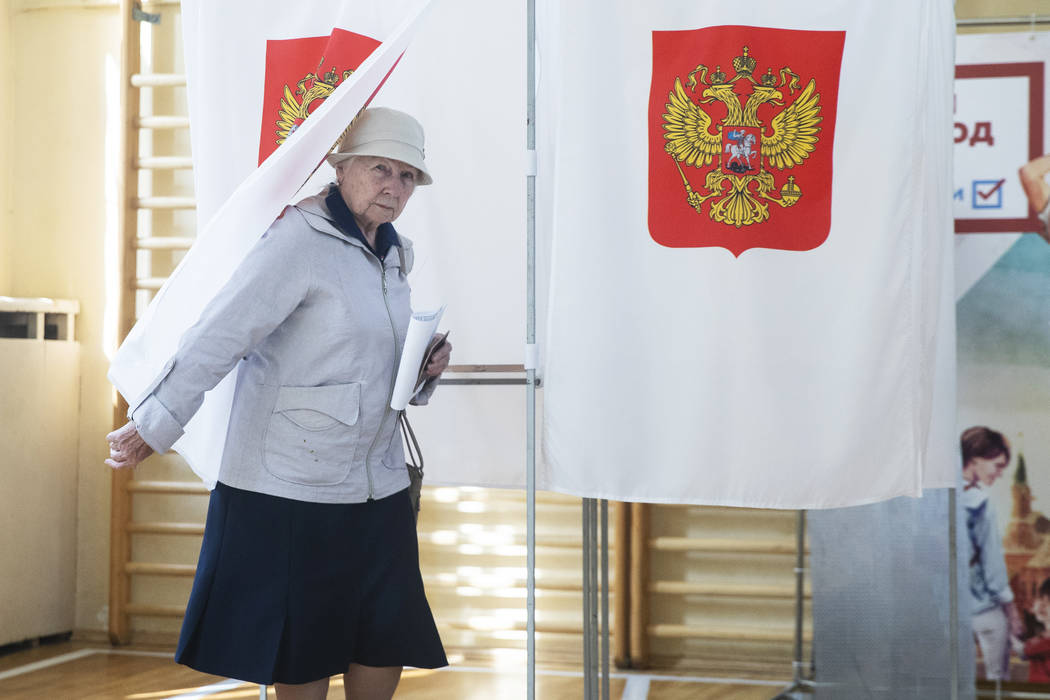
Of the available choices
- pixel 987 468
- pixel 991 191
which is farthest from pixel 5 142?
pixel 987 468

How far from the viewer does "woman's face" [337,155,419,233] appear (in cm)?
175

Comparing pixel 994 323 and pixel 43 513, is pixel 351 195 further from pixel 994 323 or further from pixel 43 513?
pixel 43 513

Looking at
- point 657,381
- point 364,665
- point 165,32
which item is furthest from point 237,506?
point 165,32

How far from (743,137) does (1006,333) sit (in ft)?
4.59

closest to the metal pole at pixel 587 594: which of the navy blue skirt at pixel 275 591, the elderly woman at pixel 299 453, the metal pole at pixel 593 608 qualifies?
the metal pole at pixel 593 608

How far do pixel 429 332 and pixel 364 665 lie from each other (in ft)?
1.85

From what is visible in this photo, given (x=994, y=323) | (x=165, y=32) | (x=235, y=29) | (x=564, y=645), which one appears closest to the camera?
(x=235, y=29)

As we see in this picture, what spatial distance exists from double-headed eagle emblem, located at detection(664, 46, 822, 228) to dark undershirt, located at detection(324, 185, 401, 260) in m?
0.54

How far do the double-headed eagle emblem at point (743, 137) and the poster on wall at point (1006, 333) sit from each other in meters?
1.24

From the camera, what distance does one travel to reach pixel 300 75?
2219 mm

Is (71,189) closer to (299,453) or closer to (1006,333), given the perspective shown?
(299,453)

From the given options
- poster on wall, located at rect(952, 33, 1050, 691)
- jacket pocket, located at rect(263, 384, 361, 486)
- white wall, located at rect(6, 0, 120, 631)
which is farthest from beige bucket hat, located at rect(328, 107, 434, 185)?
white wall, located at rect(6, 0, 120, 631)

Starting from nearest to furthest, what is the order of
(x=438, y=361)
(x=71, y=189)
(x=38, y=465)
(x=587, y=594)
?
(x=438, y=361)
(x=587, y=594)
(x=38, y=465)
(x=71, y=189)

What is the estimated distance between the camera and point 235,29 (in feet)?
7.36
